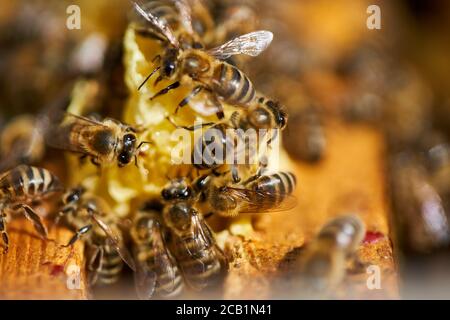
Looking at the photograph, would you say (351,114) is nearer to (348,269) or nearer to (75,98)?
(348,269)

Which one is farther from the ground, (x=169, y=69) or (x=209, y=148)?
(x=169, y=69)

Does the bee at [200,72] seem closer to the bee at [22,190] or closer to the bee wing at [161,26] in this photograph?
the bee wing at [161,26]

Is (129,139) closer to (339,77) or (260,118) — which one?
(260,118)

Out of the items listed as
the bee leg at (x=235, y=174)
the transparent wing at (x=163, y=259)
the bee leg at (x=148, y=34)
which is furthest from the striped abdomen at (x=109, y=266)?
the bee leg at (x=148, y=34)

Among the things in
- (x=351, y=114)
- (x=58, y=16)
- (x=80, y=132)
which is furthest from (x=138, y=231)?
(x=58, y=16)

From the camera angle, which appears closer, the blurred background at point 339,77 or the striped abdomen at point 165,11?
the striped abdomen at point 165,11

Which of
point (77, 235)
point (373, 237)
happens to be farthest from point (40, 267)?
point (373, 237)
